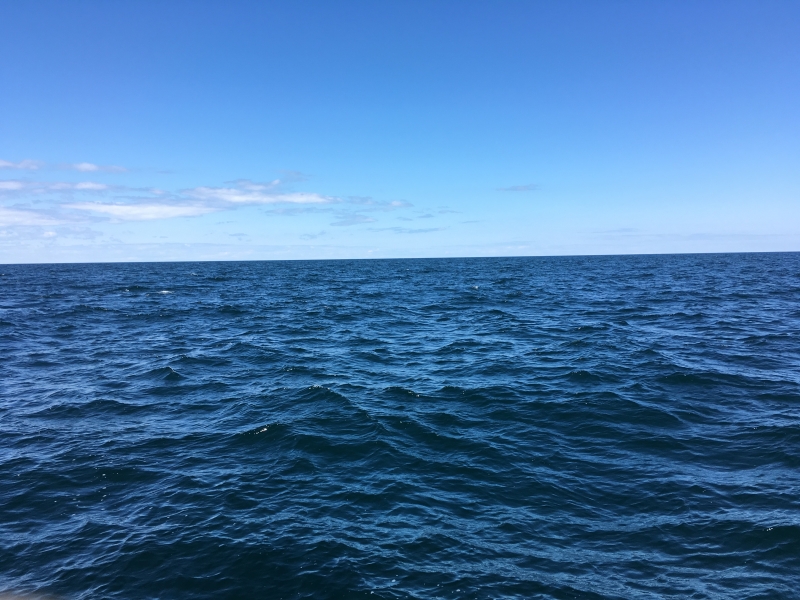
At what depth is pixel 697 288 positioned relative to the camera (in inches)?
2479

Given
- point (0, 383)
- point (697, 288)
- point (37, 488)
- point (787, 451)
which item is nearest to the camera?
point (37, 488)

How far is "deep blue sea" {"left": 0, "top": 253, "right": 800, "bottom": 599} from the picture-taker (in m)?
9.91

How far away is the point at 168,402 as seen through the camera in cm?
2092

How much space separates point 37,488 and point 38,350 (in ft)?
72.0

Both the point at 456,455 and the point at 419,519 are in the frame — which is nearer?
the point at 419,519

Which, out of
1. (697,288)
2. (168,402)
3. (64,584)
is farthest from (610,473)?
(697,288)

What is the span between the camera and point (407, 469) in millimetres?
14414

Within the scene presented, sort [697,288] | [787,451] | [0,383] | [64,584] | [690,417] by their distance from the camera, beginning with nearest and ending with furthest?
1. [64,584]
2. [787,451]
3. [690,417]
4. [0,383]
5. [697,288]

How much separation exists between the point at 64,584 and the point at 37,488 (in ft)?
17.1

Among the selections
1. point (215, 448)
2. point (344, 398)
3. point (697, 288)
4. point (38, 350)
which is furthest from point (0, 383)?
point (697, 288)

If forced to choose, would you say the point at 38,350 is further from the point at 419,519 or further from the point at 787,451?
the point at 787,451

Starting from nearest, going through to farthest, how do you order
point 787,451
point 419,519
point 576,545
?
point 576,545, point 419,519, point 787,451

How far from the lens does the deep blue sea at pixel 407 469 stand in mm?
9914

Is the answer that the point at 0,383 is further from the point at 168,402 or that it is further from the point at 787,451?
the point at 787,451
